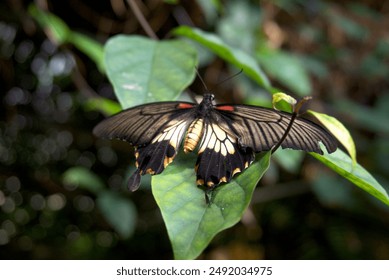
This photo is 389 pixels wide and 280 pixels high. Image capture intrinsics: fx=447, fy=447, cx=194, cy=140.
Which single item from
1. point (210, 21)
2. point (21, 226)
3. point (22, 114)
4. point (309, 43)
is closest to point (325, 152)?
point (210, 21)

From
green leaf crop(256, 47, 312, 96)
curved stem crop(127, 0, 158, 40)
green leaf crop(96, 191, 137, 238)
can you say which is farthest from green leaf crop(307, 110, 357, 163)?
green leaf crop(96, 191, 137, 238)

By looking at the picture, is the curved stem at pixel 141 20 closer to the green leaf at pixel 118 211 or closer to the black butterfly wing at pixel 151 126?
the black butterfly wing at pixel 151 126

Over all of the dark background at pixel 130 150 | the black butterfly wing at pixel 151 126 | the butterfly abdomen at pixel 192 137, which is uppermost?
the butterfly abdomen at pixel 192 137

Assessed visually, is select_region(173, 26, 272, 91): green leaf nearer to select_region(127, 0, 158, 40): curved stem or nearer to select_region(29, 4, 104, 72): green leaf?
select_region(127, 0, 158, 40): curved stem

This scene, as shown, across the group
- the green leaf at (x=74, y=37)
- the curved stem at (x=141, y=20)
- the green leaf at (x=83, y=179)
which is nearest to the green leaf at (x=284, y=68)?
the green leaf at (x=74, y=37)

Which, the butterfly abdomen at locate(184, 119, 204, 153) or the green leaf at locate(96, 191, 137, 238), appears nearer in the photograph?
the butterfly abdomen at locate(184, 119, 204, 153)

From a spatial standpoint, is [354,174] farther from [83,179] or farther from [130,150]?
[130,150]
